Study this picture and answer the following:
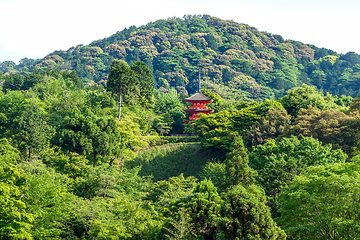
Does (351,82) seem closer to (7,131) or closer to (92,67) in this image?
(92,67)

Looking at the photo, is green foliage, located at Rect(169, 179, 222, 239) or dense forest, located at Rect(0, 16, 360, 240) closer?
dense forest, located at Rect(0, 16, 360, 240)

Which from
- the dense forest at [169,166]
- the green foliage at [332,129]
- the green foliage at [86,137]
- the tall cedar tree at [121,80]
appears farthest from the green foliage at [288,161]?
the tall cedar tree at [121,80]

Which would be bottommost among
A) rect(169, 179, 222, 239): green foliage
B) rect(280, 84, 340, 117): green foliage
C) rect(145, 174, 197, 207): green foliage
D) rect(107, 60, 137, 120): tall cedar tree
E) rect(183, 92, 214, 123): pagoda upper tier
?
rect(145, 174, 197, 207): green foliage

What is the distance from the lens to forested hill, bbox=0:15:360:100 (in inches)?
3802

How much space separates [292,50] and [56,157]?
341ft

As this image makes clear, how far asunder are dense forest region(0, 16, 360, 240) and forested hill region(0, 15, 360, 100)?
44175 mm

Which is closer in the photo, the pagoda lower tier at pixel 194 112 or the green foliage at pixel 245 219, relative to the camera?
the green foliage at pixel 245 219

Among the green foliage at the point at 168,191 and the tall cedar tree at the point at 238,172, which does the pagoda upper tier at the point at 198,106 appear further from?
the tall cedar tree at the point at 238,172

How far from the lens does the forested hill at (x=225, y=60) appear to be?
96562 millimetres

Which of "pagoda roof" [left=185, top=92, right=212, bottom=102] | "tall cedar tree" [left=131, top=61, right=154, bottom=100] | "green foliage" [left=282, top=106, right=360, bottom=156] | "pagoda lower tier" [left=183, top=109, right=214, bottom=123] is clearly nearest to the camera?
"green foliage" [left=282, top=106, right=360, bottom=156]

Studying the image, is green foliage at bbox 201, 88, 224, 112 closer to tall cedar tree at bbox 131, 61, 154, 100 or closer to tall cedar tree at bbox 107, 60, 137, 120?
tall cedar tree at bbox 131, 61, 154, 100

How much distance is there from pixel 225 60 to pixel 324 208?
86328 mm

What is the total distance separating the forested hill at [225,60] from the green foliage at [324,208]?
231 feet

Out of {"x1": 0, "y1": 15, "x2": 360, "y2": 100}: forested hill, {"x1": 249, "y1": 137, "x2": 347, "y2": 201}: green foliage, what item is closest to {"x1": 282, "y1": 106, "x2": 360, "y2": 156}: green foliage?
{"x1": 249, "y1": 137, "x2": 347, "y2": 201}: green foliage
